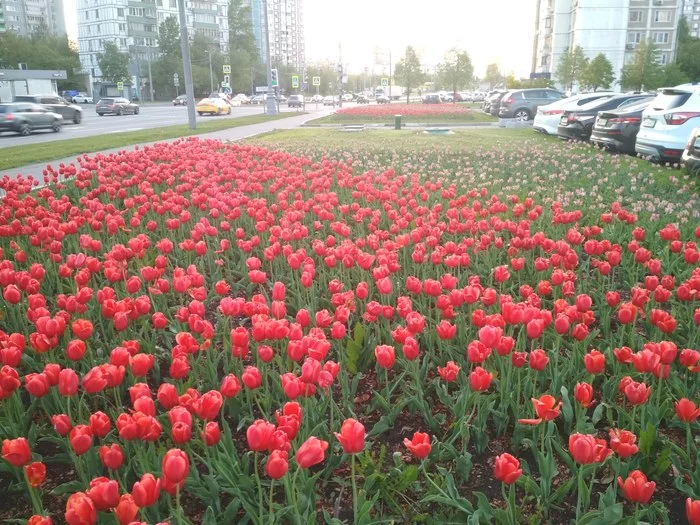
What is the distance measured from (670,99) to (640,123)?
Result: 2.08 meters

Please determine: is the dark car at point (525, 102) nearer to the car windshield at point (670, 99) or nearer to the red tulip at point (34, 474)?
the car windshield at point (670, 99)

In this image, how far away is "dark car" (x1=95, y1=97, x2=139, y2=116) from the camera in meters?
45.1

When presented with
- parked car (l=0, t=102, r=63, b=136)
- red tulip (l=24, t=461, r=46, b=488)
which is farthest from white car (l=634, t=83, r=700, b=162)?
parked car (l=0, t=102, r=63, b=136)

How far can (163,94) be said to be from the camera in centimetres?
9400

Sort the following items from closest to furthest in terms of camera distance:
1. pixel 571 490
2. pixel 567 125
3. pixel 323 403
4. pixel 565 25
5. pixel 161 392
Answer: pixel 161 392
pixel 571 490
pixel 323 403
pixel 567 125
pixel 565 25

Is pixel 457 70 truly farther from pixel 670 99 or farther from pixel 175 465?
pixel 175 465

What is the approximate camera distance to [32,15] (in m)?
136

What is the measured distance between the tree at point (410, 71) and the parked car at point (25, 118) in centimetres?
4817

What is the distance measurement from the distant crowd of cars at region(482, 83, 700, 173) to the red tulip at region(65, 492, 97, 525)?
10369 mm

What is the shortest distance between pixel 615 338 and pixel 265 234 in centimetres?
347

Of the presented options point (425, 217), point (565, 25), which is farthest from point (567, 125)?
point (565, 25)

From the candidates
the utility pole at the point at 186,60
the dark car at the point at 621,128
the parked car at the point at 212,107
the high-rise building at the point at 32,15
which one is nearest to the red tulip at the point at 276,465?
the dark car at the point at 621,128

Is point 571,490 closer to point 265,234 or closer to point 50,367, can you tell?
point 50,367

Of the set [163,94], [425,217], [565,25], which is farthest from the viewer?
[163,94]
